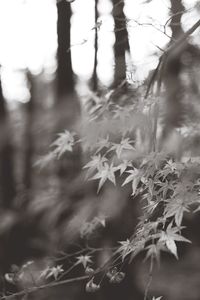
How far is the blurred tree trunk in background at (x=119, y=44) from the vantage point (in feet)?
6.05

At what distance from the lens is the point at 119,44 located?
259 cm

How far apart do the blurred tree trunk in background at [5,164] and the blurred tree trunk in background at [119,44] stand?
4.81ft

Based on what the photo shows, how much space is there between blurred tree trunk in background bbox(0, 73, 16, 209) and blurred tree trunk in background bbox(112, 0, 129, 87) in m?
1.46

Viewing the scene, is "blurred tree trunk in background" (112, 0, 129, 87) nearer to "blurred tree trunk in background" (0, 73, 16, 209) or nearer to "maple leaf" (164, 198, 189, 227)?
"maple leaf" (164, 198, 189, 227)

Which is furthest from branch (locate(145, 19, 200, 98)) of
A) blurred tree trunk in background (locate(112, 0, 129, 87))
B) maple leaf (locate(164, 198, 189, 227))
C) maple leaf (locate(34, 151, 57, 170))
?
maple leaf (locate(34, 151, 57, 170))

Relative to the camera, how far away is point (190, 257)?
2.71 m

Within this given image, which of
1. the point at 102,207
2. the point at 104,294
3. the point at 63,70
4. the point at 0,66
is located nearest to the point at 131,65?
the point at 102,207

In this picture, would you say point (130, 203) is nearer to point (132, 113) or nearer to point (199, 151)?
point (132, 113)

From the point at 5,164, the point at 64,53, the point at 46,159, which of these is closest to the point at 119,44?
the point at 46,159

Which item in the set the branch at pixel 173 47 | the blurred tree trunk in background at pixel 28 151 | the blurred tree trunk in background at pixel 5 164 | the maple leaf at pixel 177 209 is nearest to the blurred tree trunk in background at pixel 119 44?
the branch at pixel 173 47

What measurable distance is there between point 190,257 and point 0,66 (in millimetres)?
2477

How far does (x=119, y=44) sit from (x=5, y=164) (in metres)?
2.03

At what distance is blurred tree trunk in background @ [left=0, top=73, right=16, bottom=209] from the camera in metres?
3.89

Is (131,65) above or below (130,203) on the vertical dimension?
above
